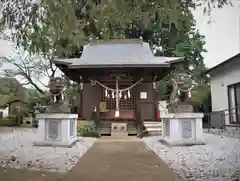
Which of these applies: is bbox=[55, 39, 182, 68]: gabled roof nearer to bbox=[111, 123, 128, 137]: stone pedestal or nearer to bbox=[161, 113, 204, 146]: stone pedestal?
bbox=[111, 123, 128, 137]: stone pedestal

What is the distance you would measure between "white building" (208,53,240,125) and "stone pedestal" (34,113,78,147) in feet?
21.3

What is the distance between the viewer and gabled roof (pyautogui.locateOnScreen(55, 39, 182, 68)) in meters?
11.8

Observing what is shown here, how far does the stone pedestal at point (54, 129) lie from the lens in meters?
7.75

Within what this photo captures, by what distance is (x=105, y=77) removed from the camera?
42.8 ft

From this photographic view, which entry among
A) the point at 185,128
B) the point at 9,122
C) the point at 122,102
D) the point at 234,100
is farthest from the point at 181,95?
the point at 9,122

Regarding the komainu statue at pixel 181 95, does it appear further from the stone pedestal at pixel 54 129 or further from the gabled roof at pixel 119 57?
the gabled roof at pixel 119 57

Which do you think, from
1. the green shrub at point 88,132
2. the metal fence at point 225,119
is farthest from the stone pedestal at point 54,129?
the metal fence at point 225,119

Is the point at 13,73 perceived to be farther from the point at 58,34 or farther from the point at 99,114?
the point at 58,34

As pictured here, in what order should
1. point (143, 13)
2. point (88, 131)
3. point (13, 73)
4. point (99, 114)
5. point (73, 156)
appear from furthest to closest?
1. point (13, 73)
2. point (99, 114)
3. point (88, 131)
4. point (73, 156)
5. point (143, 13)

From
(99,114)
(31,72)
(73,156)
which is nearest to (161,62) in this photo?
(99,114)

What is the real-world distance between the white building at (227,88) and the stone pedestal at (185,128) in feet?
12.2

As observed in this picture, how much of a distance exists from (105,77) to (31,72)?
7995 mm

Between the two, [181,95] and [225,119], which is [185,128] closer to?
[181,95]

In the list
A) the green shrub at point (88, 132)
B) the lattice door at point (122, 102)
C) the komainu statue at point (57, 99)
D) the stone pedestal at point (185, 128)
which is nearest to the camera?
the stone pedestal at point (185, 128)
